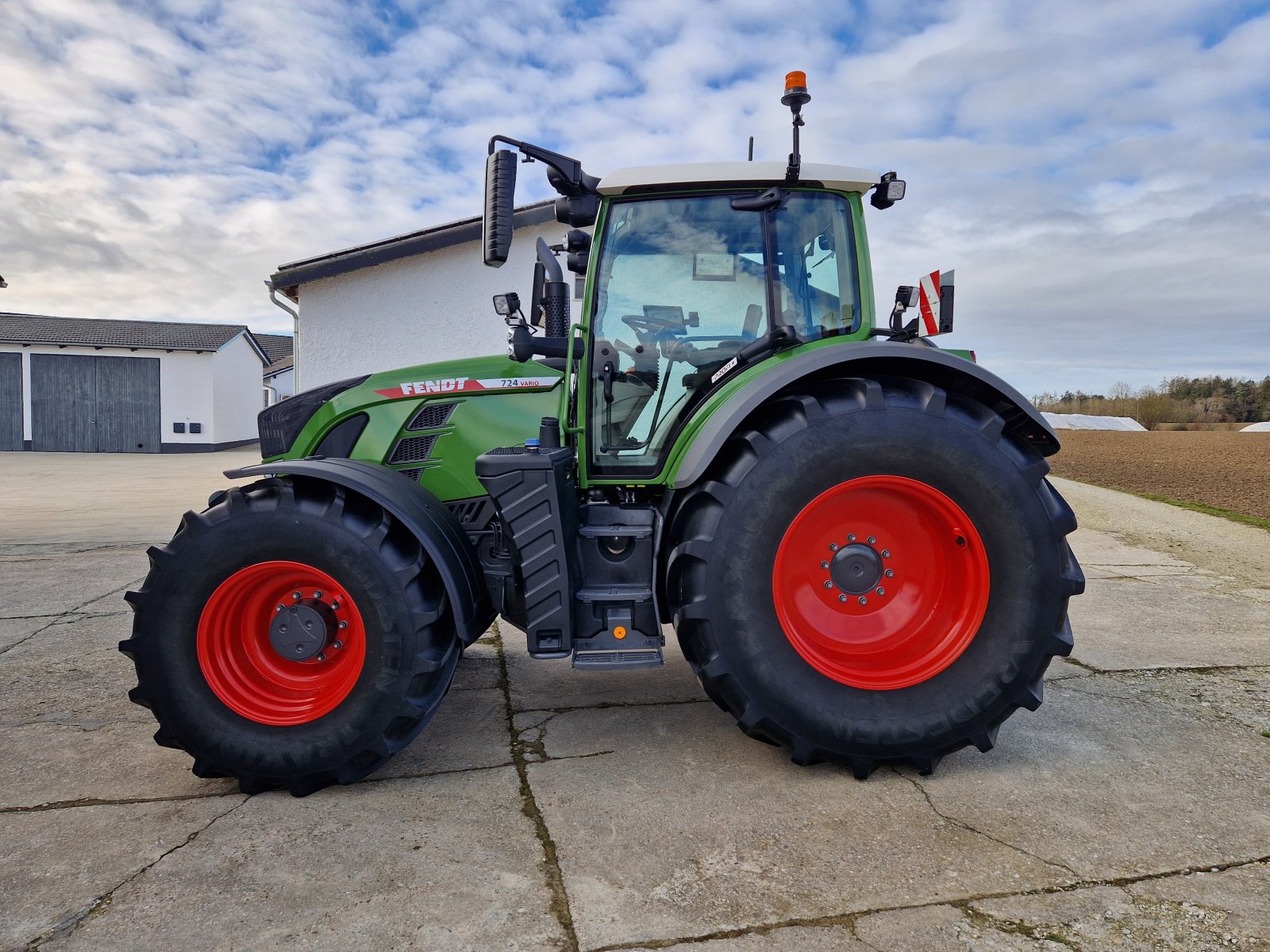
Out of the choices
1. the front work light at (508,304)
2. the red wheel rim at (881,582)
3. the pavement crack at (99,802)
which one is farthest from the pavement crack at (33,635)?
the red wheel rim at (881,582)

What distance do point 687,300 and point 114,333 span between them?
28113mm

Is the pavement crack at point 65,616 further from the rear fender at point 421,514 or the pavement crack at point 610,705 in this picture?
the pavement crack at point 610,705

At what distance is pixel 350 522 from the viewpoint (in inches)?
105

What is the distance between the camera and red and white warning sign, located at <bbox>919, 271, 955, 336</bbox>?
3197 millimetres

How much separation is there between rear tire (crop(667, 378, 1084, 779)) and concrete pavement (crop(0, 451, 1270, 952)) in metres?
0.24

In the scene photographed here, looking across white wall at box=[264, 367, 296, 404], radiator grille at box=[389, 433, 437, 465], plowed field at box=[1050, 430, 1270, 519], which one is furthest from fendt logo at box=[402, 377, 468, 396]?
white wall at box=[264, 367, 296, 404]

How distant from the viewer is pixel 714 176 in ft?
9.75

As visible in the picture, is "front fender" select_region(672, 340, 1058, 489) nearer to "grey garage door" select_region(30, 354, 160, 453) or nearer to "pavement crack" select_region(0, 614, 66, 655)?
"pavement crack" select_region(0, 614, 66, 655)

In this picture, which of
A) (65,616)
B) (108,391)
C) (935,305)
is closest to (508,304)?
(935,305)

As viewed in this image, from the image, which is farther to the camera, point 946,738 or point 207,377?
point 207,377

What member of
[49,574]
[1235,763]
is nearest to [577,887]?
[1235,763]

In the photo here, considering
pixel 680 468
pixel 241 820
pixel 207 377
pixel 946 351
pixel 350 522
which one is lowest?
pixel 241 820

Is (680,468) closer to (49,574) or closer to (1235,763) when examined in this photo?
(1235,763)

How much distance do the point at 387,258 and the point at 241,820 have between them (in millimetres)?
10219
